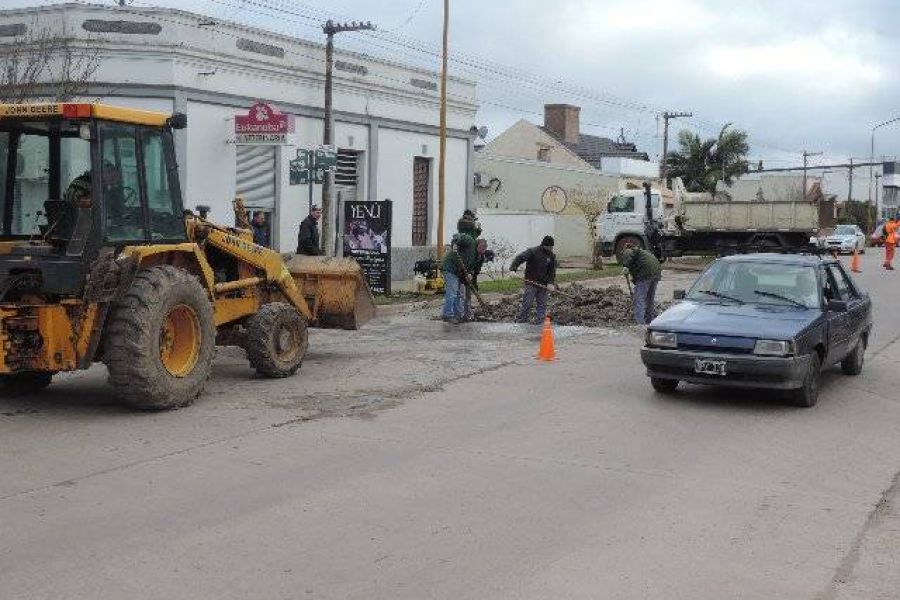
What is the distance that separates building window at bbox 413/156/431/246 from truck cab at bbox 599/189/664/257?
32.1 ft

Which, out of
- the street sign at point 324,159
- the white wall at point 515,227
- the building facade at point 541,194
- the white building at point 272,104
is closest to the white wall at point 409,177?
the white building at point 272,104

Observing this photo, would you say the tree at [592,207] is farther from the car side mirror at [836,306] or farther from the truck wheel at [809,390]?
the truck wheel at [809,390]

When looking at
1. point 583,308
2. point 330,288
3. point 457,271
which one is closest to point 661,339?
point 330,288

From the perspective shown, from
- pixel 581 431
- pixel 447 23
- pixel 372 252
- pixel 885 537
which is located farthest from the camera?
pixel 447 23

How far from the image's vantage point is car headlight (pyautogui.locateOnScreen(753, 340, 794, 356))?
10898 millimetres

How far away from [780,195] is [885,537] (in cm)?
6250

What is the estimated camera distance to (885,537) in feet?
22.8

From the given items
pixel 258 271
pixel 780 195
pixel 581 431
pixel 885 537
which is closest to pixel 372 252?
pixel 258 271

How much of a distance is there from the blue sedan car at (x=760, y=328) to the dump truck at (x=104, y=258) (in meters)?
4.73

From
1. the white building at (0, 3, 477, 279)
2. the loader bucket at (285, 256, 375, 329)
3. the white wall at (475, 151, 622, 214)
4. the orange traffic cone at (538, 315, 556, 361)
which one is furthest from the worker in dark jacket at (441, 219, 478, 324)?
the white wall at (475, 151, 622, 214)

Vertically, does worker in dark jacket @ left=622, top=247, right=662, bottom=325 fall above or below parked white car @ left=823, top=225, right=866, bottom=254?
below

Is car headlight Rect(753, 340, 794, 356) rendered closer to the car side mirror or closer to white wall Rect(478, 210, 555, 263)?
the car side mirror

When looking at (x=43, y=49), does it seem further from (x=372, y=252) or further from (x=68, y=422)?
(x=68, y=422)

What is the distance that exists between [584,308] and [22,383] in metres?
11.8
